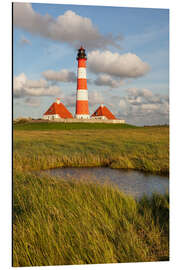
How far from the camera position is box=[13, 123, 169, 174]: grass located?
10.9 ft

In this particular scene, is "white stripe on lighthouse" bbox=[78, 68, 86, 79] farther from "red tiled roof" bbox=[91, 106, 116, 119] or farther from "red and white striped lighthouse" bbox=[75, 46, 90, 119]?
"red tiled roof" bbox=[91, 106, 116, 119]

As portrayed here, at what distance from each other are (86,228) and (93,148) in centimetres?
235

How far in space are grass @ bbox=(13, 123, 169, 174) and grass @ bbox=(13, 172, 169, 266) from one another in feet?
3.00

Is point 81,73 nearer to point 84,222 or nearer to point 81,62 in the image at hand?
point 81,62

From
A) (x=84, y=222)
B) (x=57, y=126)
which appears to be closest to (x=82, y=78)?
(x=57, y=126)

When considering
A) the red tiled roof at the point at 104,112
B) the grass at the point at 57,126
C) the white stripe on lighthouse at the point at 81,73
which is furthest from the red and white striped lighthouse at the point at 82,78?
the grass at the point at 57,126

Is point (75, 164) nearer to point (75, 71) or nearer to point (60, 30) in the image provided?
point (75, 71)

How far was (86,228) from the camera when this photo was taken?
208cm

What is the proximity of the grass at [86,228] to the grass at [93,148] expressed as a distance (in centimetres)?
91

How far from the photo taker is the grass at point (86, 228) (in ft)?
6.48

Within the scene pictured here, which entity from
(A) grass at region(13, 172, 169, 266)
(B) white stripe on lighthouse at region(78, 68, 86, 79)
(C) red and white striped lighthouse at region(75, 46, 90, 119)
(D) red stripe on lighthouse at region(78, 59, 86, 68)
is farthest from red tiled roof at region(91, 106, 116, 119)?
(A) grass at region(13, 172, 169, 266)

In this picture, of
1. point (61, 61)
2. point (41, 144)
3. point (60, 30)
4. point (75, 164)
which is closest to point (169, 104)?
point (61, 61)

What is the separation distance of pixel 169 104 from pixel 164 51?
62 cm

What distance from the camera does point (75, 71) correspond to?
9.10ft
